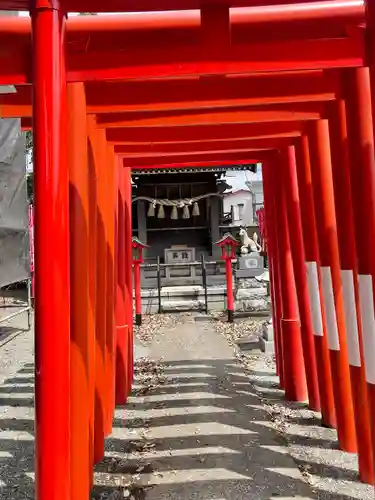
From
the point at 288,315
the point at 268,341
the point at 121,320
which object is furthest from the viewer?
the point at 268,341

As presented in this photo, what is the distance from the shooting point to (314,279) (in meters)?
3.95

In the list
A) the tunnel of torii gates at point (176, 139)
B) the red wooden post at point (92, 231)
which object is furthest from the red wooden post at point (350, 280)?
the red wooden post at point (92, 231)

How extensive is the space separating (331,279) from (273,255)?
5.99ft

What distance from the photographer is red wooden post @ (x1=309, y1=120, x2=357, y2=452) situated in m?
3.30

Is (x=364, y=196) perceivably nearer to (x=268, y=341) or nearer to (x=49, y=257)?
(x=49, y=257)

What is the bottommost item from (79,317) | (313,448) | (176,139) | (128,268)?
(313,448)

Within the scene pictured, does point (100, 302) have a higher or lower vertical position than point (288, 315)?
higher

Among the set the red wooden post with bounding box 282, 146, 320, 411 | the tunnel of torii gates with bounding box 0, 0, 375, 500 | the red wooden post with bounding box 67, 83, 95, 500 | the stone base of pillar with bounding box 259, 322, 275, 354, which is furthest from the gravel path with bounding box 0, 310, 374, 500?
the red wooden post with bounding box 67, 83, 95, 500

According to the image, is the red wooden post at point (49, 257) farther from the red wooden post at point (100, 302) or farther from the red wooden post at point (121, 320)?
the red wooden post at point (121, 320)

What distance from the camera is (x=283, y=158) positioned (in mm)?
4559

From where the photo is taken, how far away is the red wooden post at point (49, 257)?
186cm

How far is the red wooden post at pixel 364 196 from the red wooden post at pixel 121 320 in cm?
280

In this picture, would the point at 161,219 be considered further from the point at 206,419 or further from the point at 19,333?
the point at 206,419

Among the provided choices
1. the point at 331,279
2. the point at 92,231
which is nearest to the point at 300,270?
the point at 331,279
